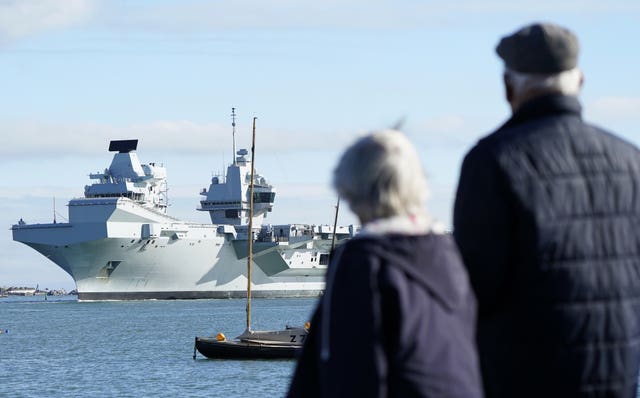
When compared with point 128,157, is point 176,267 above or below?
below

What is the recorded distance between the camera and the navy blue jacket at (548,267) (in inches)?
125

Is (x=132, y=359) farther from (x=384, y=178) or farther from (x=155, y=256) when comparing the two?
(x=155, y=256)

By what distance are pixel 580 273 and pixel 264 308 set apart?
3227 inches

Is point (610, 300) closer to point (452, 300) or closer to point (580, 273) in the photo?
point (580, 273)

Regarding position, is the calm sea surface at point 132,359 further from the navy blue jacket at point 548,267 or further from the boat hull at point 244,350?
the navy blue jacket at point 548,267

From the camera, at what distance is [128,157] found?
96.2m

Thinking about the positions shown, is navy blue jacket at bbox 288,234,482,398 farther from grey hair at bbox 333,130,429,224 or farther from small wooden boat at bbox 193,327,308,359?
small wooden boat at bbox 193,327,308,359

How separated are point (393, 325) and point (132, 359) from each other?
132 feet

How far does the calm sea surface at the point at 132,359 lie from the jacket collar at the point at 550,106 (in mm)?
25291

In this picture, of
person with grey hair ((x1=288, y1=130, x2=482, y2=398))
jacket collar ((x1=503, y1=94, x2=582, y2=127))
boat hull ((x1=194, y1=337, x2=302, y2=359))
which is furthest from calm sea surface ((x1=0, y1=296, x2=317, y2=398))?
person with grey hair ((x1=288, y1=130, x2=482, y2=398))

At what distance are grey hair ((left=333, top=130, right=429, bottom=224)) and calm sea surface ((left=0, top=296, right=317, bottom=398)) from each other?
25809 millimetres

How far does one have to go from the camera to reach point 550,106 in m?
3.42

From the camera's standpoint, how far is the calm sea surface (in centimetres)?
3153

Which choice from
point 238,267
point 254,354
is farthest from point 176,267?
point 254,354
